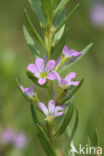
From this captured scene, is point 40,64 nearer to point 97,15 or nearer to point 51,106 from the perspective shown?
point 51,106

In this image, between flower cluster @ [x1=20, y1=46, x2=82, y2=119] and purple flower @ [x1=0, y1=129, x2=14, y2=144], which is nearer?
flower cluster @ [x1=20, y1=46, x2=82, y2=119]

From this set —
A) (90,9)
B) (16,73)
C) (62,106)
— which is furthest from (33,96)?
(90,9)

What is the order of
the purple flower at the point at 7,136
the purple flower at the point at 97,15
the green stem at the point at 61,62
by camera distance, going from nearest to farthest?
the green stem at the point at 61,62, the purple flower at the point at 7,136, the purple flower at the point at 97,15

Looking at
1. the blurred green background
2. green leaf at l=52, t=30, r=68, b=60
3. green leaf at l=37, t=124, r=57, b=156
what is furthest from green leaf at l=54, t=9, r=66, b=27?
the blurred green background

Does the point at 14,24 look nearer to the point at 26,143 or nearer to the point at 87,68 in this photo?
the point at 87,68

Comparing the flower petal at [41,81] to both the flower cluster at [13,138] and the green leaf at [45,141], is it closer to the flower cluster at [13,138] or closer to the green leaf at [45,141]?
the green leaf at [45,141]

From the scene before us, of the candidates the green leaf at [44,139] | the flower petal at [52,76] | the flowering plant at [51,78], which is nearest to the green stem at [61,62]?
the flowering plant at [51,78]

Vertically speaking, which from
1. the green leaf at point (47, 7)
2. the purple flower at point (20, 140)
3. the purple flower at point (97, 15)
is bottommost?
the purple flower at point (20, 140)

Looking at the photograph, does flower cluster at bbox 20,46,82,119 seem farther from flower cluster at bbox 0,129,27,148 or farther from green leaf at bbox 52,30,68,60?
flower cluster at bbox 0,129,27,148
